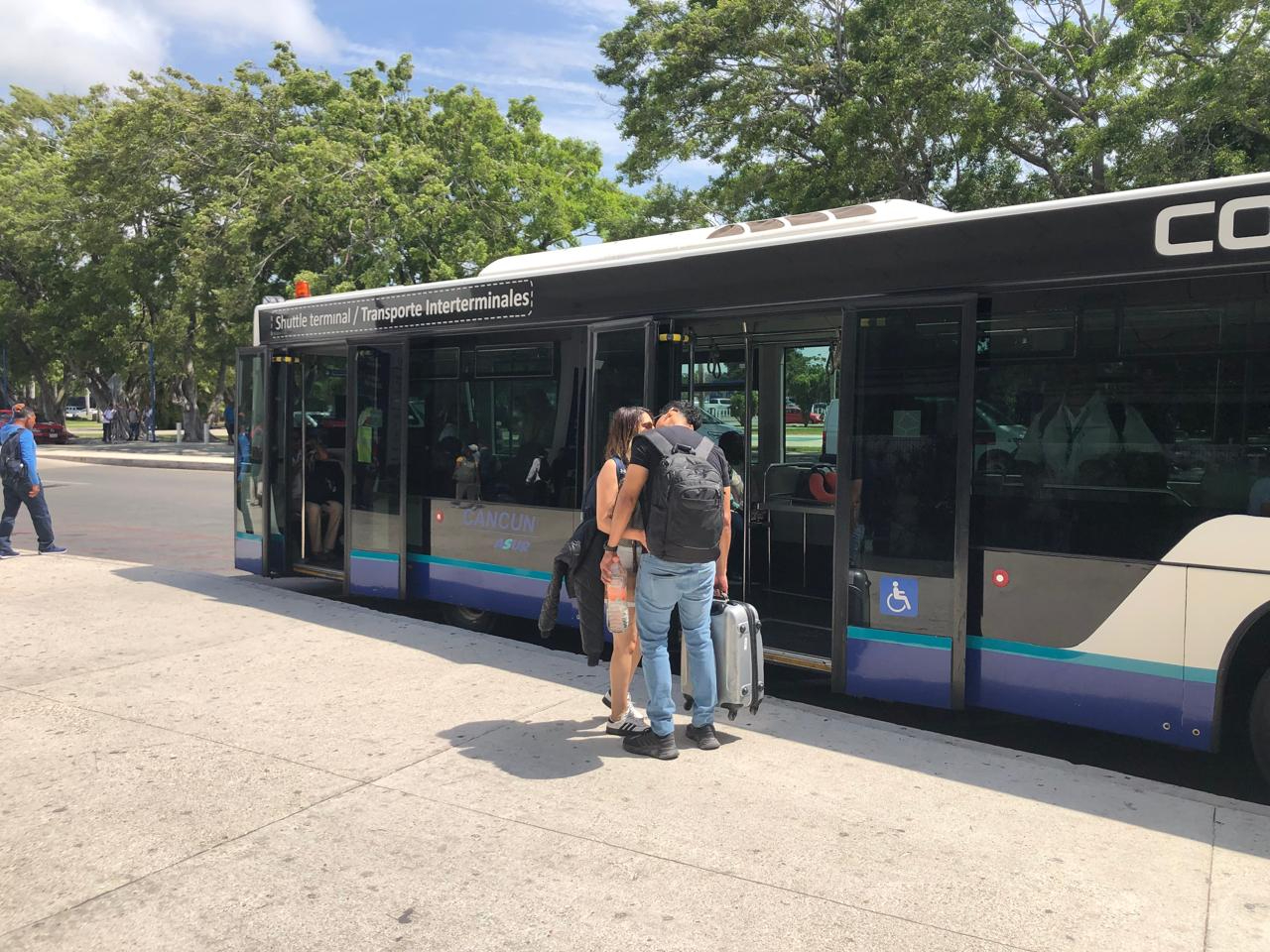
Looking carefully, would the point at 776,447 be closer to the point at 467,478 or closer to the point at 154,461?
the point at 467,478

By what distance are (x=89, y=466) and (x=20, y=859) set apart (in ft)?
98.2

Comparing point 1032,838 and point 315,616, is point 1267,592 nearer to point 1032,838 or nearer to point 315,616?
point 1032,838

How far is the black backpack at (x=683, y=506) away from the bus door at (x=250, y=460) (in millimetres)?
5997

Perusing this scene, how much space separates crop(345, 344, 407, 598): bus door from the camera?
8.37 metres

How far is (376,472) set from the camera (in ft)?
27.9

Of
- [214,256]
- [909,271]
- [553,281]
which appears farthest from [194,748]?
[214,256]

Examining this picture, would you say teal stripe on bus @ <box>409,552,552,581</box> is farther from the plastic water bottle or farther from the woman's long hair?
the woman's long hair

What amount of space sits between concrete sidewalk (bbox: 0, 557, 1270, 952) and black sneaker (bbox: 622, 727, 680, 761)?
0.07m

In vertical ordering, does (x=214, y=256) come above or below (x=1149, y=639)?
above

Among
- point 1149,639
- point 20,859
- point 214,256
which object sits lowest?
point 20,859

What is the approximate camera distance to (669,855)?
3.94 metres

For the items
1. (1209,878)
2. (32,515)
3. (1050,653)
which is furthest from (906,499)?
(32,515)

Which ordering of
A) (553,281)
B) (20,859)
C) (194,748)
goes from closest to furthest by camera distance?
(20,859) < (194,748) < (553,281)

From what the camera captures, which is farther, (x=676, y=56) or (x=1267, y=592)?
(x=676, y=56)
